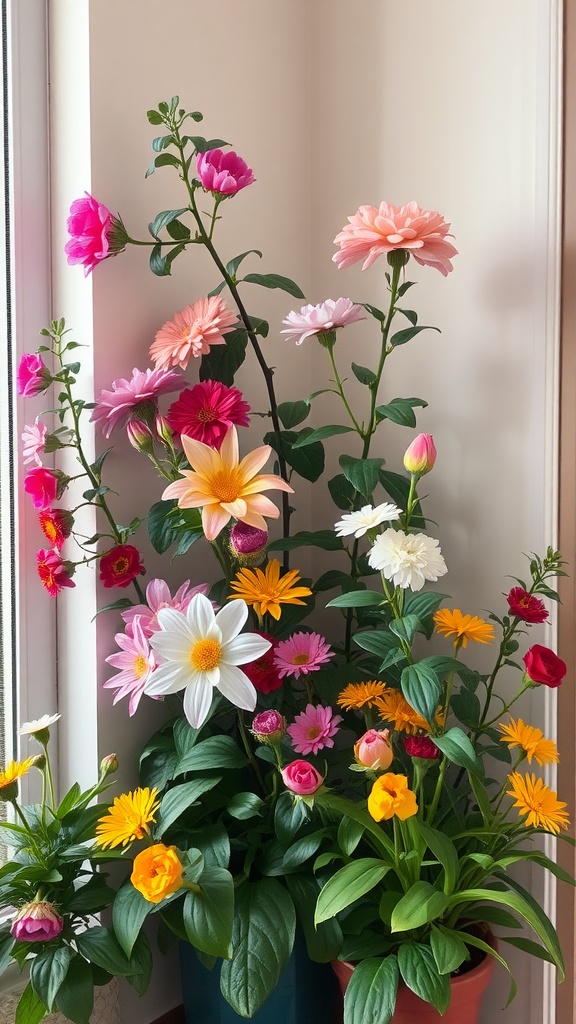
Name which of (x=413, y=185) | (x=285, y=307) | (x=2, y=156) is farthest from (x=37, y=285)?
(x=413, y=185)

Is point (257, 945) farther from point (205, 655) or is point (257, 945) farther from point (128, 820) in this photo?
point (205, 655)

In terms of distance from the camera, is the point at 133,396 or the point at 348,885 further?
the point at 133,396

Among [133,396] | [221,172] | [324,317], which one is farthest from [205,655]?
[221,172]

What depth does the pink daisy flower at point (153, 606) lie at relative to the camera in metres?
1.01

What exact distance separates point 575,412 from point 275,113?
0.73m

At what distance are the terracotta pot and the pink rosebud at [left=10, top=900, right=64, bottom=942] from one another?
1.14 ft

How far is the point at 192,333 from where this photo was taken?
1039 mm

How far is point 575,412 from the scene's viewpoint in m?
1.12

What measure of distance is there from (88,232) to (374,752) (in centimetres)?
71

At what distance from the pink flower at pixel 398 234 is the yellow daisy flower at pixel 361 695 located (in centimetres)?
54

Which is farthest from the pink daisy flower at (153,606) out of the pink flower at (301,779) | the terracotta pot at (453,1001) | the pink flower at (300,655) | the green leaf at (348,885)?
the terracotta pot at (453,1001)

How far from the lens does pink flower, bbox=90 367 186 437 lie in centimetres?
103

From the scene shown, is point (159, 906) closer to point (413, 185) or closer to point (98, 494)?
point (98, 494)

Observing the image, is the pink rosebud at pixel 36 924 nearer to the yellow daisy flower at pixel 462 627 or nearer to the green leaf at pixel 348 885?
the green leaf at pixel 348 885
